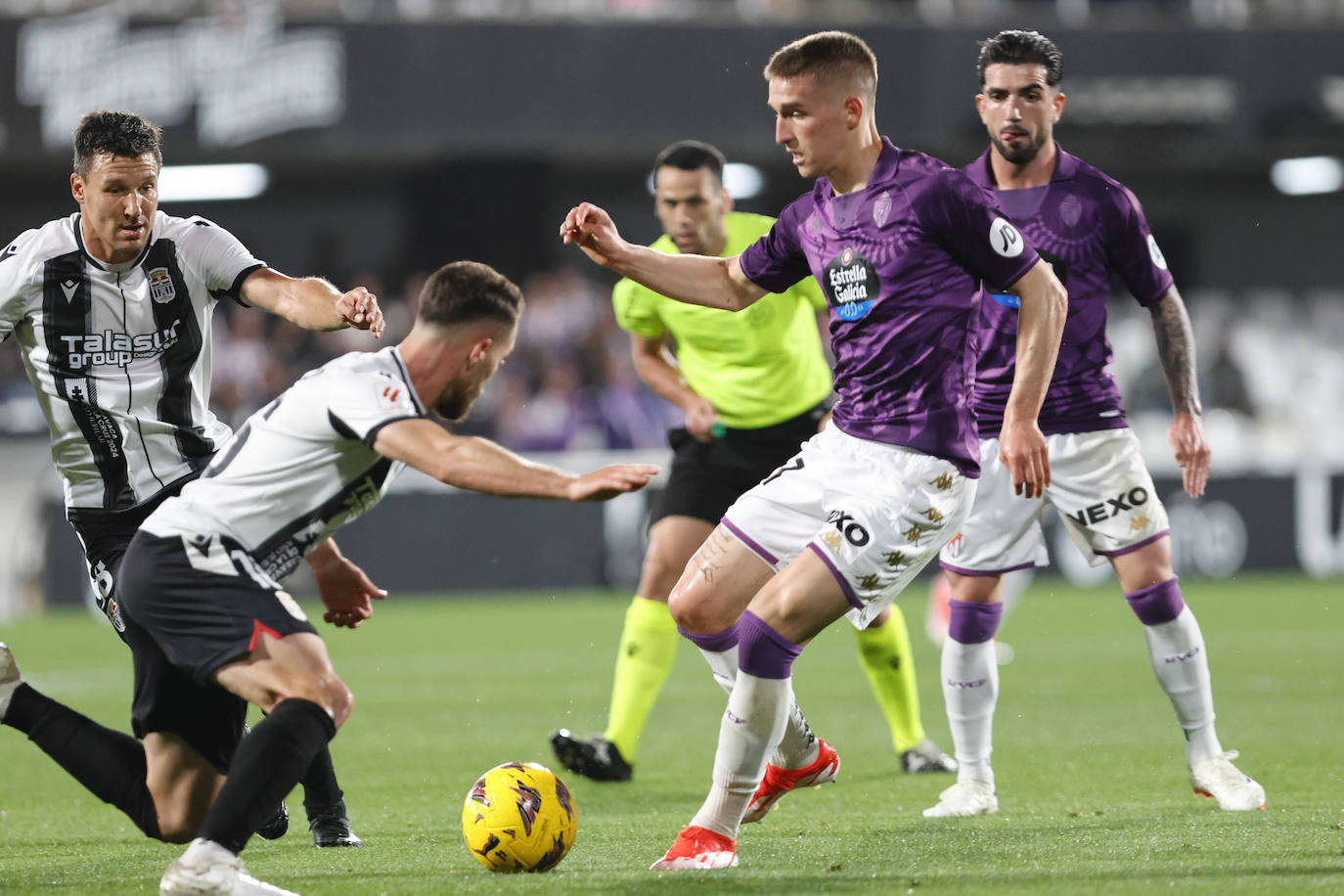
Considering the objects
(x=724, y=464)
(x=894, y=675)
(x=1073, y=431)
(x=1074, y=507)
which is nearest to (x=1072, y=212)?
(x=1073, y=431)

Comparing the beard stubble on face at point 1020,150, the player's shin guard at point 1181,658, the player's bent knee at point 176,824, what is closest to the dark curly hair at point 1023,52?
the beard stubble on face at point 1020,150

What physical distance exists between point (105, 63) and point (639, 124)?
5.59 m

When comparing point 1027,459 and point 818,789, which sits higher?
point 1027,459

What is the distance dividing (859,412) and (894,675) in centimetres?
226

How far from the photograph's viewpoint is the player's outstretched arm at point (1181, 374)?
19.2ft

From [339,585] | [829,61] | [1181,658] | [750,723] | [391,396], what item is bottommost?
[1181,658]

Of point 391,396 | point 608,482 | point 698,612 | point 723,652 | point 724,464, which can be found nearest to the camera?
point 608,482

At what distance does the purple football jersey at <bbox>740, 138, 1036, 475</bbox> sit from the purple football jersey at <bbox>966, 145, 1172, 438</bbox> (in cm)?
95

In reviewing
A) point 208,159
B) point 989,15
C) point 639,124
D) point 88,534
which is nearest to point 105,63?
point 208,159

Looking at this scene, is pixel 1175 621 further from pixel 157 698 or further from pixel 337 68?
pixel 337 68

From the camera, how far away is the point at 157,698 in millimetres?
4707

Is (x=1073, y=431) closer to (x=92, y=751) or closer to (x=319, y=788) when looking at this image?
(x=319, y=788)

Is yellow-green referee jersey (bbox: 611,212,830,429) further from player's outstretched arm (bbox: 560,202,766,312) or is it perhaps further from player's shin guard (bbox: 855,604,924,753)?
player's outstretched arm (bbox: 560,202,766,312)

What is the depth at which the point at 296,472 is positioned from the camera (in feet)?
13.8
